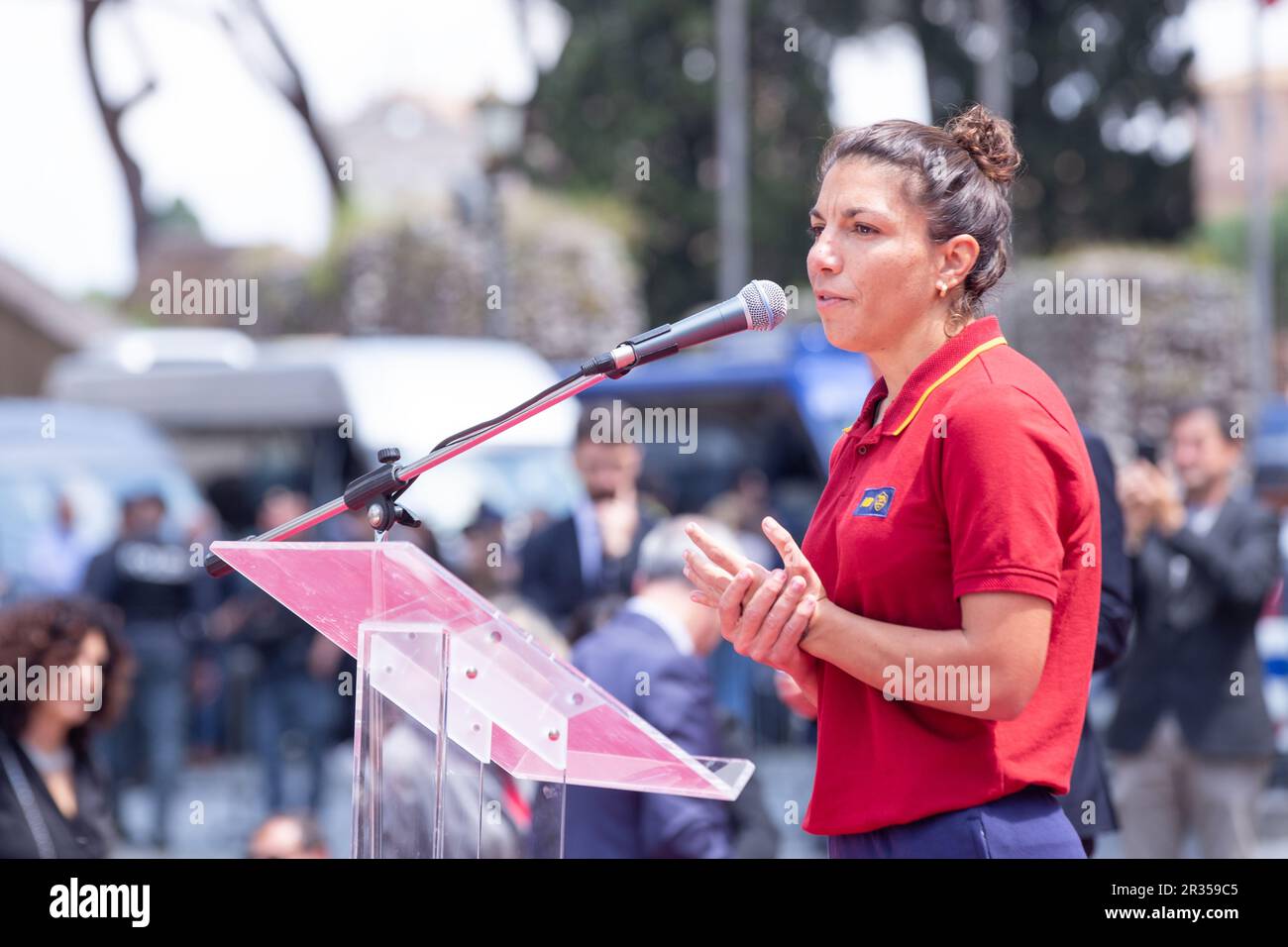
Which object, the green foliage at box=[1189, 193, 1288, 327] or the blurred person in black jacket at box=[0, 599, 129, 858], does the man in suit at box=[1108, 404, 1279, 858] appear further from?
the green foliage at box=[1189, 193, 1288, 327]

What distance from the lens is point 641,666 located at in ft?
14.4

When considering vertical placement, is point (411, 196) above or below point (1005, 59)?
below

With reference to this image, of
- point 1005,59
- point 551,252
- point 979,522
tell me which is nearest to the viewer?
point 979,522

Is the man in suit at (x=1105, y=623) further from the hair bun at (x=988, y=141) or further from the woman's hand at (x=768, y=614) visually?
the woman's hand at (x=768, y=614)

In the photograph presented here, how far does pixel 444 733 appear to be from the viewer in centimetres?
243

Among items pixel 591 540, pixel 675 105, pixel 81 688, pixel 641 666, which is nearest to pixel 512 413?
pixel 641 666

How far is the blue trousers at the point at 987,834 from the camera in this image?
2260mm

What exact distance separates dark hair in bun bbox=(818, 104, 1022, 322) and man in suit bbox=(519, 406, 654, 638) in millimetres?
4669

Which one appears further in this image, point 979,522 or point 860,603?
point 860,603

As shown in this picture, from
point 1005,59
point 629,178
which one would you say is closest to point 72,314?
point 629,178

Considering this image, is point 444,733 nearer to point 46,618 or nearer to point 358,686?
point 358,686
